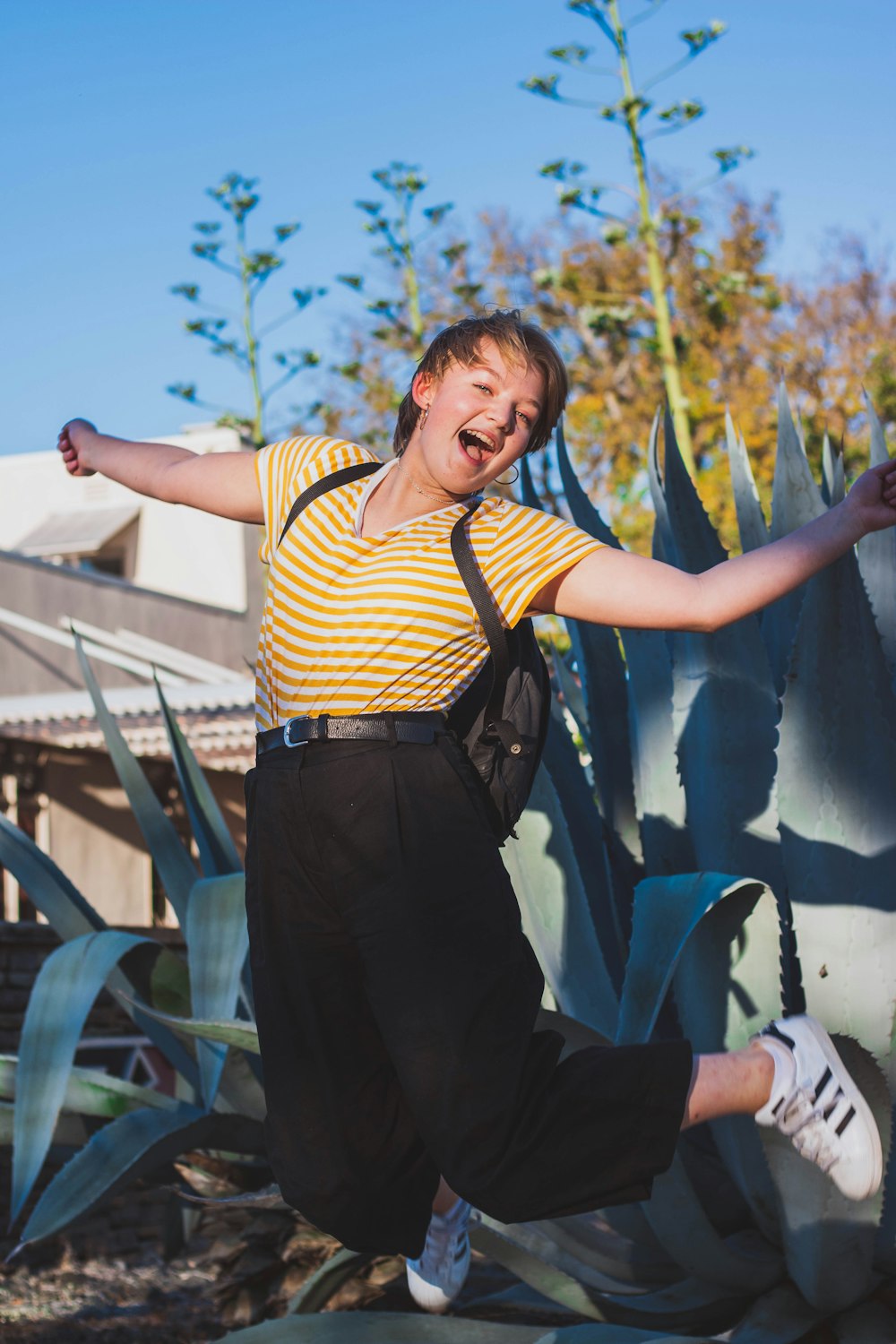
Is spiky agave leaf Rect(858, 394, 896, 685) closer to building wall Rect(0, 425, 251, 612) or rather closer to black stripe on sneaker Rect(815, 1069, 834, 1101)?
black stripe on sneaker Rect(815, 1069, 834, 1101)

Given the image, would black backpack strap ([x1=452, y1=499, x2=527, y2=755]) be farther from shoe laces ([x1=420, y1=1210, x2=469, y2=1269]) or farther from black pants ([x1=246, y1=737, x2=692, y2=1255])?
shoe laces ([x1=420, y1=1210, x2=469, y2=1269])

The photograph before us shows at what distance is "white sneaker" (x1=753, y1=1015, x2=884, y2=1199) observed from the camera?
1.82m

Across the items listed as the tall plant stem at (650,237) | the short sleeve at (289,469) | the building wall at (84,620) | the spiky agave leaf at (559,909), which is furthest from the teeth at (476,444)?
the building wall at (84,620)

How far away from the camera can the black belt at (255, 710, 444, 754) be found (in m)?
1.69

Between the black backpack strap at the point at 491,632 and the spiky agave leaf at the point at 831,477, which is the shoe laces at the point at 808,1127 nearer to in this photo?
the black backpack strap at the point at 491,632

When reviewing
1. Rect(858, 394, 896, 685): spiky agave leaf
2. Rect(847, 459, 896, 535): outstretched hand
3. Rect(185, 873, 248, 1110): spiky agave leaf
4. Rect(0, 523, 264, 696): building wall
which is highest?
Rect(0, 523, 264, 696): building wall

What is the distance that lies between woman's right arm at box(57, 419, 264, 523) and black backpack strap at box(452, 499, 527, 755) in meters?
0.38

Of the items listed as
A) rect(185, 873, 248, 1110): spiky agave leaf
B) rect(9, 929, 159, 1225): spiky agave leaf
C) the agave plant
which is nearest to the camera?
the agave plant

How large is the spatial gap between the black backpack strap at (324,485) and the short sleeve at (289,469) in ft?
0.06

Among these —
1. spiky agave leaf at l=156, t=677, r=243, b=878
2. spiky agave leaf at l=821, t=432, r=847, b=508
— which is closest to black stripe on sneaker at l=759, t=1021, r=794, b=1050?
spiky agave leaf at l=821, t=432, r=847, b=508

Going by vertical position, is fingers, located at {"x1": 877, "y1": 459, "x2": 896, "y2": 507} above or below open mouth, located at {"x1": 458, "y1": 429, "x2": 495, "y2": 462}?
below

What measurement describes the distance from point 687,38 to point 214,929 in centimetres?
785

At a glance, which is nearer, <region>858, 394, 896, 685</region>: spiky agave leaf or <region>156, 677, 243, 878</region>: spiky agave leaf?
<region>858, 394, 896, 685</region>: spiky agave leaf

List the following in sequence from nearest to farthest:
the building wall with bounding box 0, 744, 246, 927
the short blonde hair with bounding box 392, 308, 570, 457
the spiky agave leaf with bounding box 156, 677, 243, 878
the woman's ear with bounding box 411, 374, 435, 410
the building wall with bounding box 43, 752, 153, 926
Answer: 1. the short blonde hair with bounding box 392, 308, 570, 457
2. the woman's ear with bounding box 411, 374, 435, 410
3. the spiky agave leaf with bounding box 156, 677, 243, 878
4. the building wall with bounding box 0, 744, 246, 927
5. the building wall with bounding box 43, 752, 153, 926
